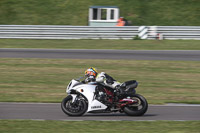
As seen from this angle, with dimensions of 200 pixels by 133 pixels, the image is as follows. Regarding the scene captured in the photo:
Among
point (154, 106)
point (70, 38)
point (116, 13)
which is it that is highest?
point (116, 13)

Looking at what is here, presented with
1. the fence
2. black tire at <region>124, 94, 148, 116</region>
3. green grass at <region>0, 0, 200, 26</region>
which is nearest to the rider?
black tire at <region>124, 94, 148, 116</region>

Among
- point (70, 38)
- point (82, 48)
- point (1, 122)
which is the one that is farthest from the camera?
point (70, 38)

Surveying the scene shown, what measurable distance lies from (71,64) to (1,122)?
9.79 m

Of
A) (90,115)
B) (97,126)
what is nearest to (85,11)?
(90,115)

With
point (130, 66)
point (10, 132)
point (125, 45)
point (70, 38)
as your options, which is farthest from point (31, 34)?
point (10, 132)

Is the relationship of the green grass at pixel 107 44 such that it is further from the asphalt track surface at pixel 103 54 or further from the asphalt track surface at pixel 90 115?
the asphalt track surface at pixel 90 115

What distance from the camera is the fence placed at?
86.3ft

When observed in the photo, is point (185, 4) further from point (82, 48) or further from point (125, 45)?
point (82, 48)

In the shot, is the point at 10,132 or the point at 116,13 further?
the point at 116,13

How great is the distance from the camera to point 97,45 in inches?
949

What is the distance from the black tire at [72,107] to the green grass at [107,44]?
13.8 m

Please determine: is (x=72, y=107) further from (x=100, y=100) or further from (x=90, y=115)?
(x=100, y=100)

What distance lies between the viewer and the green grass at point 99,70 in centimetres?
1270

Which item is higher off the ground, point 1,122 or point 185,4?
point 185,4
